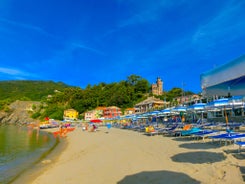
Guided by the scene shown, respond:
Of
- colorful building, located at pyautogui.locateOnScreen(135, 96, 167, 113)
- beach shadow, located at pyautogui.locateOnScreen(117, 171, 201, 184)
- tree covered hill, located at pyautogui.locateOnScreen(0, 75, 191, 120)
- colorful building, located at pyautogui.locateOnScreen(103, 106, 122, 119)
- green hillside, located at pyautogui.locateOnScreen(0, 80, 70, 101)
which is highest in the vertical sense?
green hillside, located at pyautogui.locateOnScreen(0, 80, 70, 101)

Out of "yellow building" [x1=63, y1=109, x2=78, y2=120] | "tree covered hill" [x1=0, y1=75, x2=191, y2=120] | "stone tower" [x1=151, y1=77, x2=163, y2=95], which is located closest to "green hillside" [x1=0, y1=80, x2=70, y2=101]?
"tree covered hill" [x1=0, y1=75, x2=191, y2=120]

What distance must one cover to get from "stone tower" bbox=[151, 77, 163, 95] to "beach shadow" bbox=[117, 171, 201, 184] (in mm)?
96016

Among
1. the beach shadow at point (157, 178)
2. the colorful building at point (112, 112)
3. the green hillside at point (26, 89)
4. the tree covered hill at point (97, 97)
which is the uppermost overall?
the green hillside at point (26, 89)

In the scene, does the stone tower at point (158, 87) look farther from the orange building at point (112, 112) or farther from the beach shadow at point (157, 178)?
the beach shadow at point (157, 178)

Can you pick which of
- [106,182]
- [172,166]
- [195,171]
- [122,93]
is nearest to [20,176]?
[106,182]

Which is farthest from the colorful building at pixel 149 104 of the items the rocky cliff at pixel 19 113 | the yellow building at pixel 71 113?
the rocky cliff at pixel 19 113

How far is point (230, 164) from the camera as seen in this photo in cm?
693

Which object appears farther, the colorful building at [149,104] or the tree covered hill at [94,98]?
the tree covered hill at [94,98]

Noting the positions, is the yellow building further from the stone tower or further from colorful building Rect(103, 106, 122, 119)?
the stone tower

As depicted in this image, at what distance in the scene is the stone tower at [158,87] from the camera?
103062 mm

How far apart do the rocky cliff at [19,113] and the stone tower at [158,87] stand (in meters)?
60.0

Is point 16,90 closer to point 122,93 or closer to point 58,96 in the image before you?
point 58,96

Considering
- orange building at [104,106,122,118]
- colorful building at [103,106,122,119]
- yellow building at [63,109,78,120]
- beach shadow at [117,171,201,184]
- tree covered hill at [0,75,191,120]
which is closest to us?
beach shadow at [117,171,201,184]

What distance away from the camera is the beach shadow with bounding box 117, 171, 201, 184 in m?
5.70
